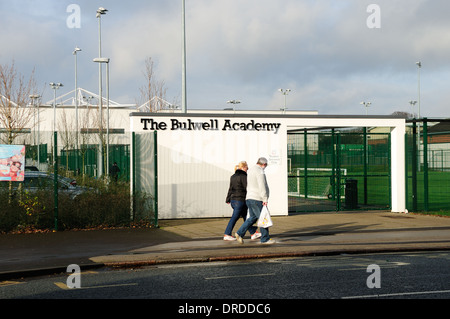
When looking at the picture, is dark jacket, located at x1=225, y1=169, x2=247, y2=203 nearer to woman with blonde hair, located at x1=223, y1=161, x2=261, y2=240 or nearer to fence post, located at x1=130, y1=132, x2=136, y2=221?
woman with blonde hair, located at x1=223, y1=161, x2=261, y2=240

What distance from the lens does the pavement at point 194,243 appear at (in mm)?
10453

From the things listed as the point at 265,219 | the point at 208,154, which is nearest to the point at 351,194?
the point at 208,154

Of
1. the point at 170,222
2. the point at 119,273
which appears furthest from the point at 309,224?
the point at 119,273

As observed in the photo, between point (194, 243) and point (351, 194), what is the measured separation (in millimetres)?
9230

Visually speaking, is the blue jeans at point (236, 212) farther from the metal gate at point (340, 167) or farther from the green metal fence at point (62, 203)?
the metal gate at point (340, 167)

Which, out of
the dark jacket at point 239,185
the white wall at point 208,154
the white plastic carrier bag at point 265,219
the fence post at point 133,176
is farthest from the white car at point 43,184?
the white plastic carrier bag at point 265,219

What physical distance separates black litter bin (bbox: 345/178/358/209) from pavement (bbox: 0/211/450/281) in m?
3.46

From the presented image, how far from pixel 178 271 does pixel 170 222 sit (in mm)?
7239

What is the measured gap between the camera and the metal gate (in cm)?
2002

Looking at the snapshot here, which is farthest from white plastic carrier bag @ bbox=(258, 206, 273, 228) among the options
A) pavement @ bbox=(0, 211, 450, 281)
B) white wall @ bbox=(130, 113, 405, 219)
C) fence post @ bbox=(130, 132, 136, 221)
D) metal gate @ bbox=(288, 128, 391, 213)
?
metal gate @ bbox=(288, 128, 391, 213)

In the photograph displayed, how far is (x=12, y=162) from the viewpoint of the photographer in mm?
14336

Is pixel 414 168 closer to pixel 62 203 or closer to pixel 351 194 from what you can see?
pixel 351 194

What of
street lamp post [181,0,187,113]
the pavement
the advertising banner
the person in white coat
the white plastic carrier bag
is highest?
street lamp post [181,0,187,113]

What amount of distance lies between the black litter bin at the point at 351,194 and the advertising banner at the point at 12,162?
10.9 meters
